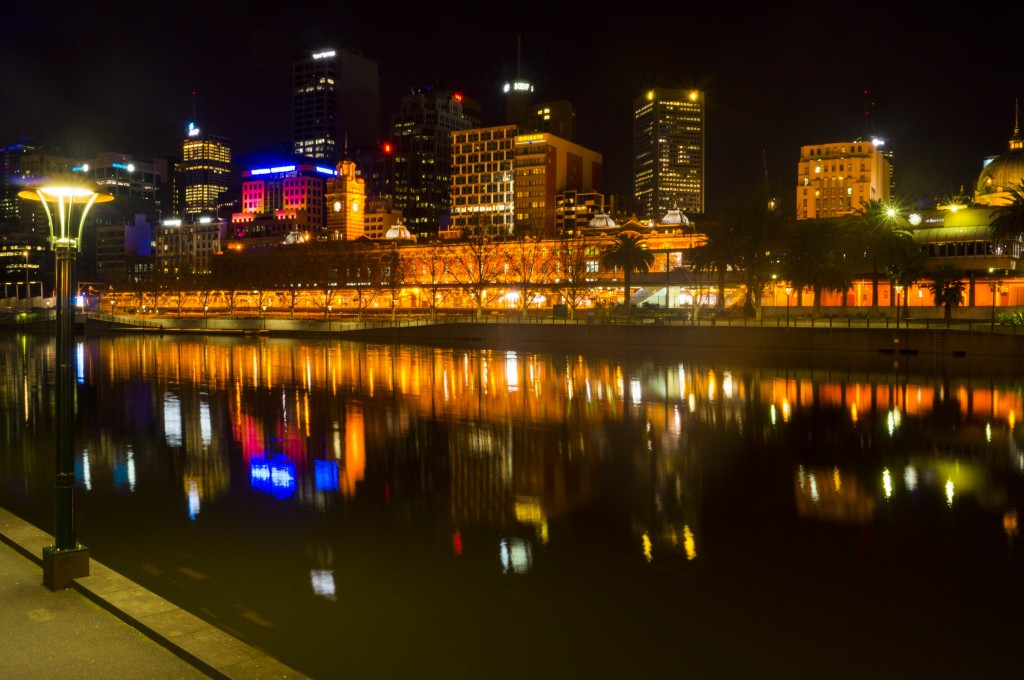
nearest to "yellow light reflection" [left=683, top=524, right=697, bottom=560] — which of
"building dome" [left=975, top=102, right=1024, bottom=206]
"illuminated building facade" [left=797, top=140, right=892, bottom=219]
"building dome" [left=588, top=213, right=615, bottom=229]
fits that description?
"building dome" [left=975, top=102, right=1024, bottom=206]

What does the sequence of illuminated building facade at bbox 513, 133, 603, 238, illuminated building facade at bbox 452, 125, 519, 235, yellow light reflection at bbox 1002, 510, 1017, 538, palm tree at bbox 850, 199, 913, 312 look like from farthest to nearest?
illuminated building facade at bbox 452, 125, 519, 235 → illuminated building facade at bbox 513, 133, 603, 238 → palm tree at bbox 850, 199, 913, 312 → yellow light reflection at bbox 1002, 510, 1017, 538

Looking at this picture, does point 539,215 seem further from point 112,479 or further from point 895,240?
point 112,479

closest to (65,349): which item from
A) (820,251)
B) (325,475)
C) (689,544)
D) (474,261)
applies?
(325,475)

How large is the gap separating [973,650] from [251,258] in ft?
398

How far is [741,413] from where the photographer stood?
78.2ft

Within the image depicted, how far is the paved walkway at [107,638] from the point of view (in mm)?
6465

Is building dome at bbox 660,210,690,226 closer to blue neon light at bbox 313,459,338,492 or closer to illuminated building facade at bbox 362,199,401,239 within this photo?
illuminated building facade at bbox 362,199,401,239

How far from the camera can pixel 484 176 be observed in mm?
186250

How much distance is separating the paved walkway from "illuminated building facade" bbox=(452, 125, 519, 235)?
173 metres

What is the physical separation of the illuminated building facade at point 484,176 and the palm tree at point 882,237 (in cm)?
11614

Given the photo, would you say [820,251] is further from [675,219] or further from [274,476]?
[274,476]

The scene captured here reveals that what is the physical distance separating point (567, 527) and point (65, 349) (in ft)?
23.1

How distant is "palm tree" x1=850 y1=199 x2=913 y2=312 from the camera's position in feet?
210

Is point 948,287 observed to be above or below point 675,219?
below
